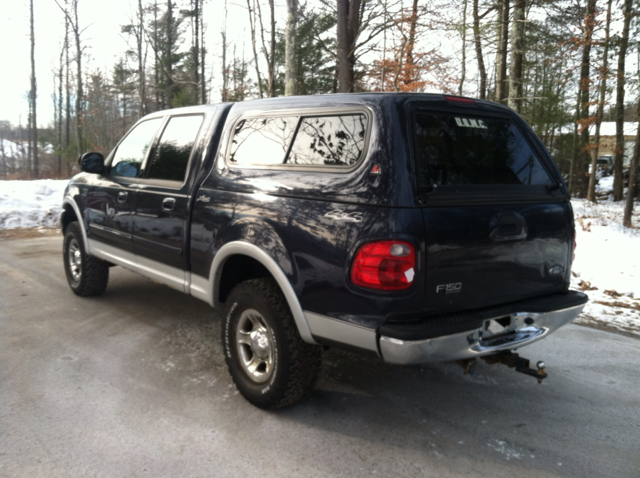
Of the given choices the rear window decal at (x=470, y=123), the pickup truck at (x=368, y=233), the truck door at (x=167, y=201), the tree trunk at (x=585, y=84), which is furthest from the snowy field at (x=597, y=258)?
the tree trunk at (x=585, y=84)

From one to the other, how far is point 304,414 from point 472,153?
1948 millimetres

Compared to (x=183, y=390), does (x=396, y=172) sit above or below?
above

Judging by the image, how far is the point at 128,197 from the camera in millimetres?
4668

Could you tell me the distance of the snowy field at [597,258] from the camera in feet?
18.3

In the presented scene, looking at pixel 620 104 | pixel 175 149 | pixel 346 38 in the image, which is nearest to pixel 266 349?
pixel 175 149

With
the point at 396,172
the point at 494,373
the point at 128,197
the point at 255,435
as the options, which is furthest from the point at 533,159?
the point at 128,197

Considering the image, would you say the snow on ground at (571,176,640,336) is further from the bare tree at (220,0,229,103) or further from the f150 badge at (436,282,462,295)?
the bare tree at (220,0,229,103)

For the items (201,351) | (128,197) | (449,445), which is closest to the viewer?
(449,445)

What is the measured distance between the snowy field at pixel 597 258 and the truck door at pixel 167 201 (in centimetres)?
412

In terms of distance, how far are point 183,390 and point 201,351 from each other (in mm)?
739

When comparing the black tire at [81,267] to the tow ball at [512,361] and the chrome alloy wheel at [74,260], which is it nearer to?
the chrome alloy wheel at [74,260]

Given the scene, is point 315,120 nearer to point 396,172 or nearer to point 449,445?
point 396,172

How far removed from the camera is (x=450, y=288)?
278cm

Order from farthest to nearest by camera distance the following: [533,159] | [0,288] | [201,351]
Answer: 1. [0,288]
2. [201,351]
3. [533,159]
